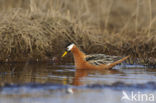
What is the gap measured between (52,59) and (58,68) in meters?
1.63

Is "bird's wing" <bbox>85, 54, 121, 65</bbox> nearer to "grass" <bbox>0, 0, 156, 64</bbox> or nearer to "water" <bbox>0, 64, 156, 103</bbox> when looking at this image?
"water" <bbox>0, 64, 156, 103</bbox>

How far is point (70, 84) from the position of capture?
849cm

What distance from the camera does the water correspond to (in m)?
7.27

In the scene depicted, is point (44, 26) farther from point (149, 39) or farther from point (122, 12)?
point (122, 12)

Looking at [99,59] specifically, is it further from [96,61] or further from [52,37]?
[52,37]

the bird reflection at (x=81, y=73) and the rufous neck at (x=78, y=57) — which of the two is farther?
the rufous neck at (x=78, y=57)

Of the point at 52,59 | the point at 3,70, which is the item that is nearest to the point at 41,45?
the point at 52,59

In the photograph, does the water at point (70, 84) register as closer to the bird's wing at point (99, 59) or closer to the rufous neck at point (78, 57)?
the rufous neck at point (78, 57)

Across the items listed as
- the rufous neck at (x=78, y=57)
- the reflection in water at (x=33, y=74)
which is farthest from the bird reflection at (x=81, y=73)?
the rufous neck at (x=78, y=57)

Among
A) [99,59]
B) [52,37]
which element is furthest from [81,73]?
[52,37]

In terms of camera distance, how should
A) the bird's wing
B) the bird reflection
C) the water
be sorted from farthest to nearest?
1. the bird's wing
2. the bird reflection
3. the water

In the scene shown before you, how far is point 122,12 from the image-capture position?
21234 mm

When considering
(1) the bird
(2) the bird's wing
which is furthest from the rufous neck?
(2) the bird's wing

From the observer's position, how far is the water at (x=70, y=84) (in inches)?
286
